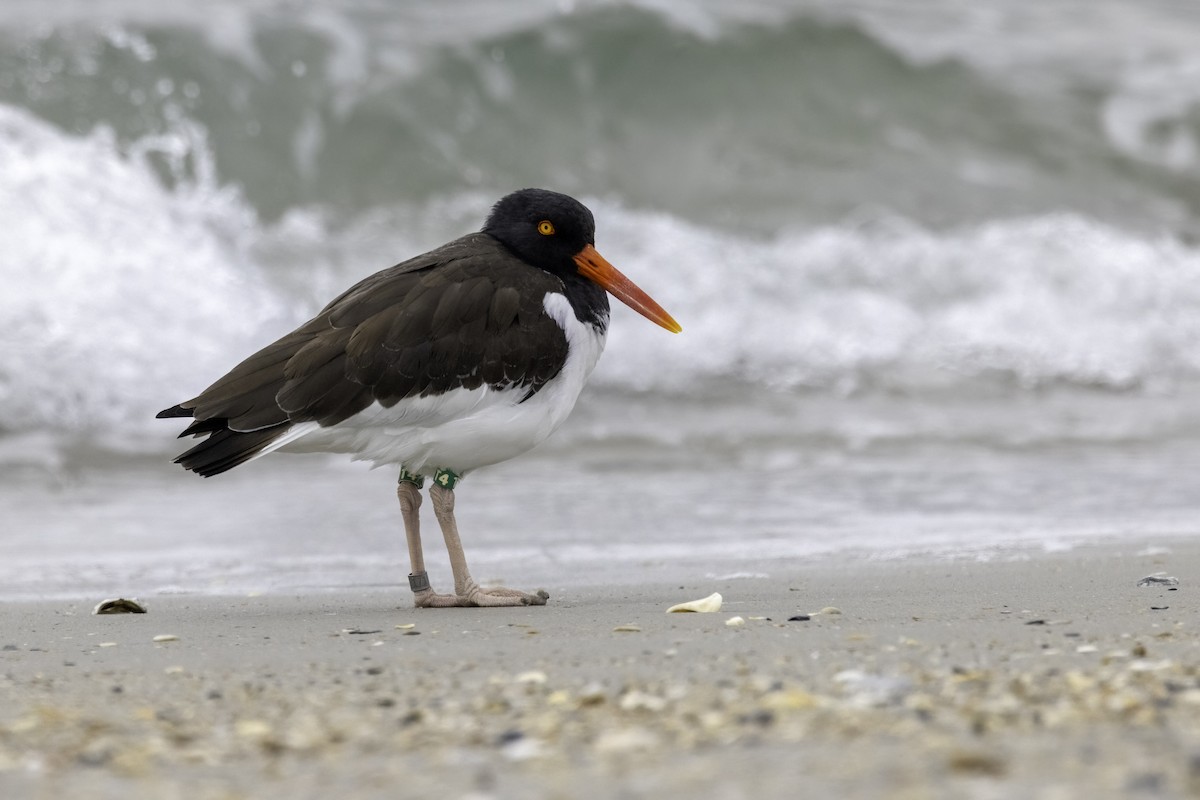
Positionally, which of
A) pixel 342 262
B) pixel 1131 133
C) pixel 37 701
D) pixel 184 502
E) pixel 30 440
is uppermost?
pixel 1131 133

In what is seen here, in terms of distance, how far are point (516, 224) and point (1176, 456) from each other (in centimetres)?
513

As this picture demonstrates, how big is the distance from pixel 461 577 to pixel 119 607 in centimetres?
115

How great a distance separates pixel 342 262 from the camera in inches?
484

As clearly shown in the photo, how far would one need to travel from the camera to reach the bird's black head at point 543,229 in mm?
5469

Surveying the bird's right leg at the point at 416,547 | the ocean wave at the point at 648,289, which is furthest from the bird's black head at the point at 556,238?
the ocean wave at the point at 648,289

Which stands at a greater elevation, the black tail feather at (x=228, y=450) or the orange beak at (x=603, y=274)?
the orange beak at (x=603, y=274)

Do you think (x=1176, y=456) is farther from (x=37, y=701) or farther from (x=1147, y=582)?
(x=37, y=701)

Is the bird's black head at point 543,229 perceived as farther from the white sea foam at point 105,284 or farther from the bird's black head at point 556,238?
the white sea foam at point 105,284

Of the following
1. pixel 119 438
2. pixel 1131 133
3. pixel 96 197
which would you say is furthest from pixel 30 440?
pixel 1131 133

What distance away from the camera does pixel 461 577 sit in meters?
5.11

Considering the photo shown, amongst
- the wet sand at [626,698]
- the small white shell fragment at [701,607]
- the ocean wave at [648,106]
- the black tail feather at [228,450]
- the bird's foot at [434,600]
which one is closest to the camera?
the wet sand at [626,698]

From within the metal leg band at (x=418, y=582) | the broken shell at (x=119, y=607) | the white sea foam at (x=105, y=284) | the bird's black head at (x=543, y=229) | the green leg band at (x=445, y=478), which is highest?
the white sea foam at (x=105, y=284)

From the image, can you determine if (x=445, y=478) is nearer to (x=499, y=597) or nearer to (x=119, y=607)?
(x=499, y=597)

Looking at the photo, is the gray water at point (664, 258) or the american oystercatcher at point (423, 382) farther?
the gray water at point (664, 258)
